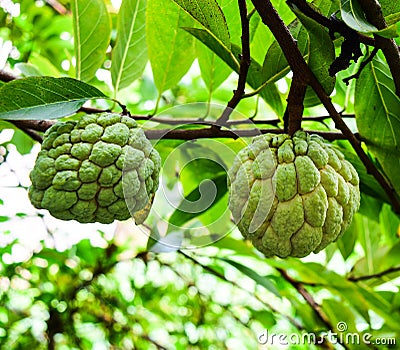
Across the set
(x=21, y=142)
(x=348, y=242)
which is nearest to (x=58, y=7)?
(x=21, y=142)

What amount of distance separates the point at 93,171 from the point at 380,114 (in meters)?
0.65

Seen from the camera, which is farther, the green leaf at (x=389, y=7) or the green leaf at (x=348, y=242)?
the green leaf at (x=348, y=242)

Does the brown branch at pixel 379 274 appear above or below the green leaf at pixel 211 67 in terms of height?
below

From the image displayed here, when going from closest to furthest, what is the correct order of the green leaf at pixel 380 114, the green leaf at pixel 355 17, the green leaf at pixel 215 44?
the green leaf at pixel 355 17, the green leaf at pixel 215 44, the green leaf at pixel 380 114

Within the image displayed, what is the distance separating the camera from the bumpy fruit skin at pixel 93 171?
36.2 inches

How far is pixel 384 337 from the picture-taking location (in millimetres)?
1856

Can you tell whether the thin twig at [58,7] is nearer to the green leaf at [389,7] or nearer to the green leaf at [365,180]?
the green leaf at [365,180]

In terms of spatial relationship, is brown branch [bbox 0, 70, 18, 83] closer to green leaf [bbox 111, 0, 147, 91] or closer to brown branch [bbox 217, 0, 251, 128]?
green leaf [bbox 111, 0, 147, 91]

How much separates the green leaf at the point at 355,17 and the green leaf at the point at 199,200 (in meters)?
0.71

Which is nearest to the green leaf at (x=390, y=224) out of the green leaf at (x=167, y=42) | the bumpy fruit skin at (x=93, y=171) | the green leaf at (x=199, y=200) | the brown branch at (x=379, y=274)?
the brown branch at (x=379, y=274)

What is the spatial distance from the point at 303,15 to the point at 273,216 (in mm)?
336

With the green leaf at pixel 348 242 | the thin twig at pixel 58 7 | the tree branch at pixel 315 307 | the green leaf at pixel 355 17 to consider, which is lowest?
the tree branch at pixel 315 307

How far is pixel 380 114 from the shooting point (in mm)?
1182

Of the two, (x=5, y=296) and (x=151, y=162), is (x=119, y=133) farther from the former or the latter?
(x=5, y=296)
